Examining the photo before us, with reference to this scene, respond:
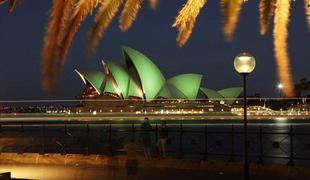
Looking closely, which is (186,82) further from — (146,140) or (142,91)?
(146,140)

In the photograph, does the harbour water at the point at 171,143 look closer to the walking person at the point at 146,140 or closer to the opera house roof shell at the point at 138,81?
the walking person at the point at 146,140

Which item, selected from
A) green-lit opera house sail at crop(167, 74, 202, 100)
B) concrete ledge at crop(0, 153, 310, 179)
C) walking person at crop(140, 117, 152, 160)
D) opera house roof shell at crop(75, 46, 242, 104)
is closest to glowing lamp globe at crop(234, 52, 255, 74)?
concrete ledge at crop(0, 153, 310, 179)

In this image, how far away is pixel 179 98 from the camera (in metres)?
79.9

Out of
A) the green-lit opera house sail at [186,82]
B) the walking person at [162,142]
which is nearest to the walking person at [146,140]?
the walking person at [162,142]

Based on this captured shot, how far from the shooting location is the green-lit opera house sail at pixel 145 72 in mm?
62438

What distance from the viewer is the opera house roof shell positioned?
64.0 m

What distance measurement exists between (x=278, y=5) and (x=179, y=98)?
256 feet

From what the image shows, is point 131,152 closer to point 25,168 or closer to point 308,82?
point 25,168

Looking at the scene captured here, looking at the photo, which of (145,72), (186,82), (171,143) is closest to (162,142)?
(171,143)

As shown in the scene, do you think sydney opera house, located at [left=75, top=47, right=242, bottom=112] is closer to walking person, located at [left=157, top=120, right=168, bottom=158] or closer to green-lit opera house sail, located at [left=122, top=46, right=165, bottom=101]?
green-lit opera house sail, located at [left=122, top=46, right=165, bottom=101]

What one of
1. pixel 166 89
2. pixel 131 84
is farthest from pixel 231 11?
pixel 166 89

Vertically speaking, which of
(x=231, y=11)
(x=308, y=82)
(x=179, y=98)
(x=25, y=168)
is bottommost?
(x=25, y=168)

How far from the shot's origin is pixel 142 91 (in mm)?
72062

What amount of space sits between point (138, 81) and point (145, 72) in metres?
3.64
